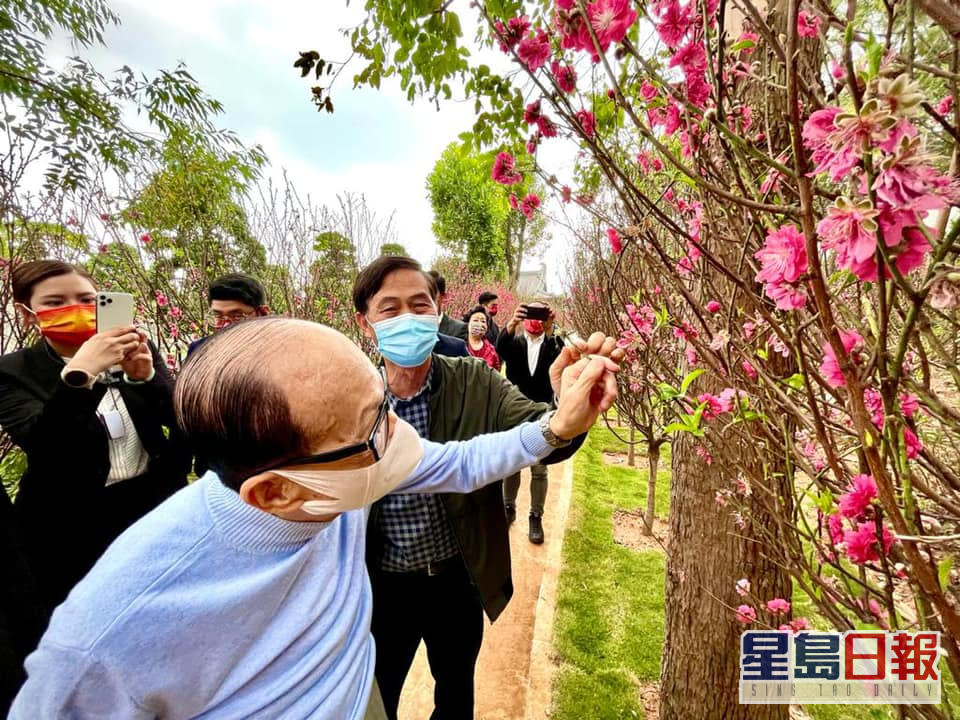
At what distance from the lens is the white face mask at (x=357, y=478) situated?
837 millimetres

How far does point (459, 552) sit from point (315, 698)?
0.98 metres

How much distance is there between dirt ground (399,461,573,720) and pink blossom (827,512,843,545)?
7.07 ft

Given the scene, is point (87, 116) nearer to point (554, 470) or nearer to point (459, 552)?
point (459, 552)

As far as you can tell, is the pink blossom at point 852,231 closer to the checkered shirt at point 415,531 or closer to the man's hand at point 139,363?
the checkered shirt at point 415,531

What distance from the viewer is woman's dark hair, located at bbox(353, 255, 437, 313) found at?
6.04 feet

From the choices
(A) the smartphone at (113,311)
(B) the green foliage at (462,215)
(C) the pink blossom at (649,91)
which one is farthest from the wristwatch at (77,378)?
(B) the green foliage at (462,215)

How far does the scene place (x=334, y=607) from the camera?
941 millimetres

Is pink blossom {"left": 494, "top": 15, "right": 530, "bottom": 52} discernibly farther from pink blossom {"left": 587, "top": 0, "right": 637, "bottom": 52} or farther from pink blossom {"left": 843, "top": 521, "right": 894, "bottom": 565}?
pink blossom {"left": 843, "top": 521, "right": 894, "bottom": 565}

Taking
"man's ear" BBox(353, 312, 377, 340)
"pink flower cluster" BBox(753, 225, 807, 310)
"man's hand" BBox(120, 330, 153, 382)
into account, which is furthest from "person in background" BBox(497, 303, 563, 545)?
"pink flower cluster" BBox(753, 225, 807, 310)

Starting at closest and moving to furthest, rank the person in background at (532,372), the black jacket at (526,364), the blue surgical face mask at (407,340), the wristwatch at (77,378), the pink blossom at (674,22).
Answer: the pink blossom at (674,22)
the wristwatch at (77,378)
the blue surgical face mask at (407,340)
the person in background at (532,372)
the black jacket at (526,364)

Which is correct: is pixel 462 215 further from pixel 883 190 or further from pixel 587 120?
pixel 883 190

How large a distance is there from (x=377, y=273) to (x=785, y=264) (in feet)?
4.84

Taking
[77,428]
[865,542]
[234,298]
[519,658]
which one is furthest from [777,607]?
[234,298]

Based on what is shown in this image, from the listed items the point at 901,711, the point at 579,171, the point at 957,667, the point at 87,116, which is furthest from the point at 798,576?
the point at 87,116
